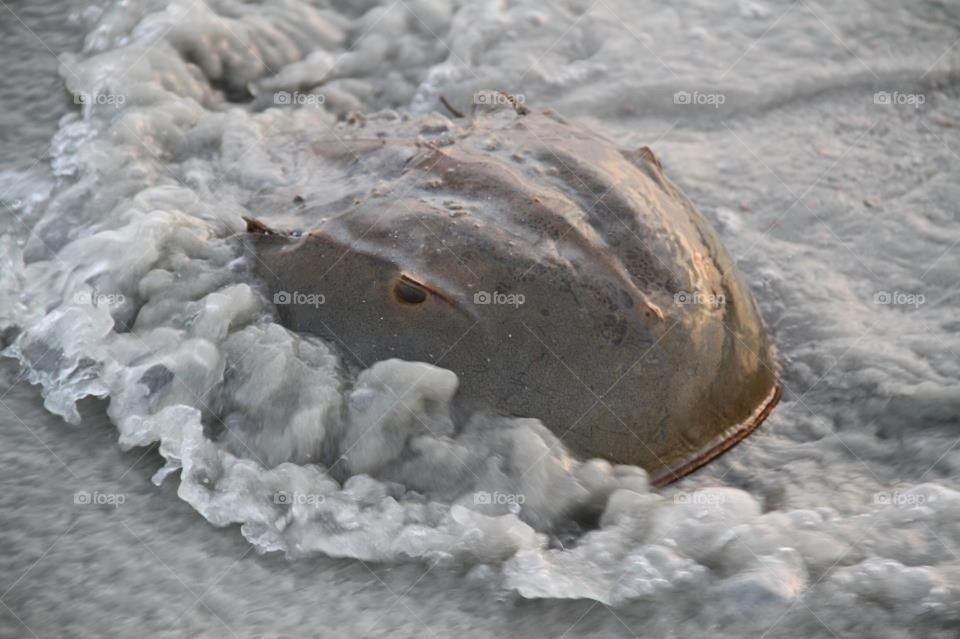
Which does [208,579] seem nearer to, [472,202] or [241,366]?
[241,366]

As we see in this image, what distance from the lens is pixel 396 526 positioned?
2316mm

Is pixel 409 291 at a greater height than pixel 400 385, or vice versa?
pixel 409 291

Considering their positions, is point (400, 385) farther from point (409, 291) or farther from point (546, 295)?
point (546, 295)

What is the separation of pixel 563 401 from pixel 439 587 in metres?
0.47

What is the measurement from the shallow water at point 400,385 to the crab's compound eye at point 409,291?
154 mm

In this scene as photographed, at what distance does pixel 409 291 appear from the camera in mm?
2359

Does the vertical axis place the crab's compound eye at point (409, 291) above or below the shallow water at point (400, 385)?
above

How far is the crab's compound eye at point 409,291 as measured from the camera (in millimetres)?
2342

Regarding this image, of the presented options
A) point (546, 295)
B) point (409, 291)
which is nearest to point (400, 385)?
point (409, 291)

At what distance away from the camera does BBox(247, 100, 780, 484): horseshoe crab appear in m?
2.35

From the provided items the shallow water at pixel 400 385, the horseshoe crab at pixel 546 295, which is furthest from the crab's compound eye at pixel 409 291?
the shallow water at pixel 400 385

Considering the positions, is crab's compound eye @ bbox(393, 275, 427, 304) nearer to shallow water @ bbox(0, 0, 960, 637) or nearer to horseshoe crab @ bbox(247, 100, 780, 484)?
horseshoe crab @ bbox(247, 100, 780, 484)

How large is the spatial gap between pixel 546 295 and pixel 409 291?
0.29m

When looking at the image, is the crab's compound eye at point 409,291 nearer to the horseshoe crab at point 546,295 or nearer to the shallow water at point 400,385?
the horseshoe crab at point 546,295
